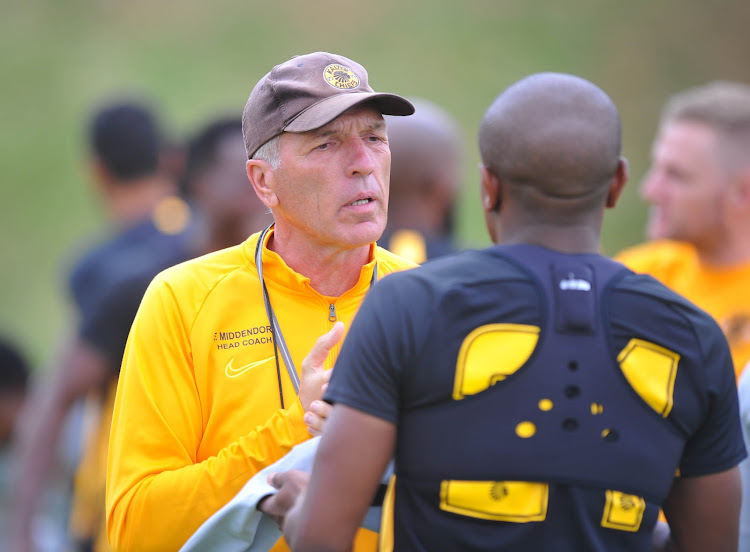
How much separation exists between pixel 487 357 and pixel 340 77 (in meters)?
0.99

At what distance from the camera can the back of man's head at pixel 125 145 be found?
19.7 ft

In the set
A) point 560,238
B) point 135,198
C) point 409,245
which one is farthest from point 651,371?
point 135,198

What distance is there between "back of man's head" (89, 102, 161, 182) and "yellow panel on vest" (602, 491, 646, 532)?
4502mm

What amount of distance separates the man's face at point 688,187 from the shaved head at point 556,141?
2442 mm

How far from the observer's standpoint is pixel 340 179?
2645 mm

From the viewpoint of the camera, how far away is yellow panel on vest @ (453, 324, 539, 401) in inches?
78.0

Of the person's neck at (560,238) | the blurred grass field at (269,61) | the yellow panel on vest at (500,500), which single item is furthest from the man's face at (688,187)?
the blurred grass field at (269,61)

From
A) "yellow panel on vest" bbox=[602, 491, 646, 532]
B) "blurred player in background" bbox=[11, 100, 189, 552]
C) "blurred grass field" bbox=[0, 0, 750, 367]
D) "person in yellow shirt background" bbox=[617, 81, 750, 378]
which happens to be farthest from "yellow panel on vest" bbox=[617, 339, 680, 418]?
"blurred grass field" bbox=[0, 0, 750, 367]

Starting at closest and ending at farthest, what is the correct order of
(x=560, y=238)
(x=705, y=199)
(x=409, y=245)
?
(x=560, y=238) → (x=705, y=199) → (x=409, y=245)

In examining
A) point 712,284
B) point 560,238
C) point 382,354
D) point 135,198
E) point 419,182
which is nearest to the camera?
point 382,354

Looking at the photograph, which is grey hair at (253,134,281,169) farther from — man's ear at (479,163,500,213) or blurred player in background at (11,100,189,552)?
blurred player in background at (11,100,189,552)

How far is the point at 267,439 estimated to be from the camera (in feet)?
7.95

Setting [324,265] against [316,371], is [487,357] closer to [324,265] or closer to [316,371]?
[316,371]

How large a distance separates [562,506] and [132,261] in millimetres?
3803
